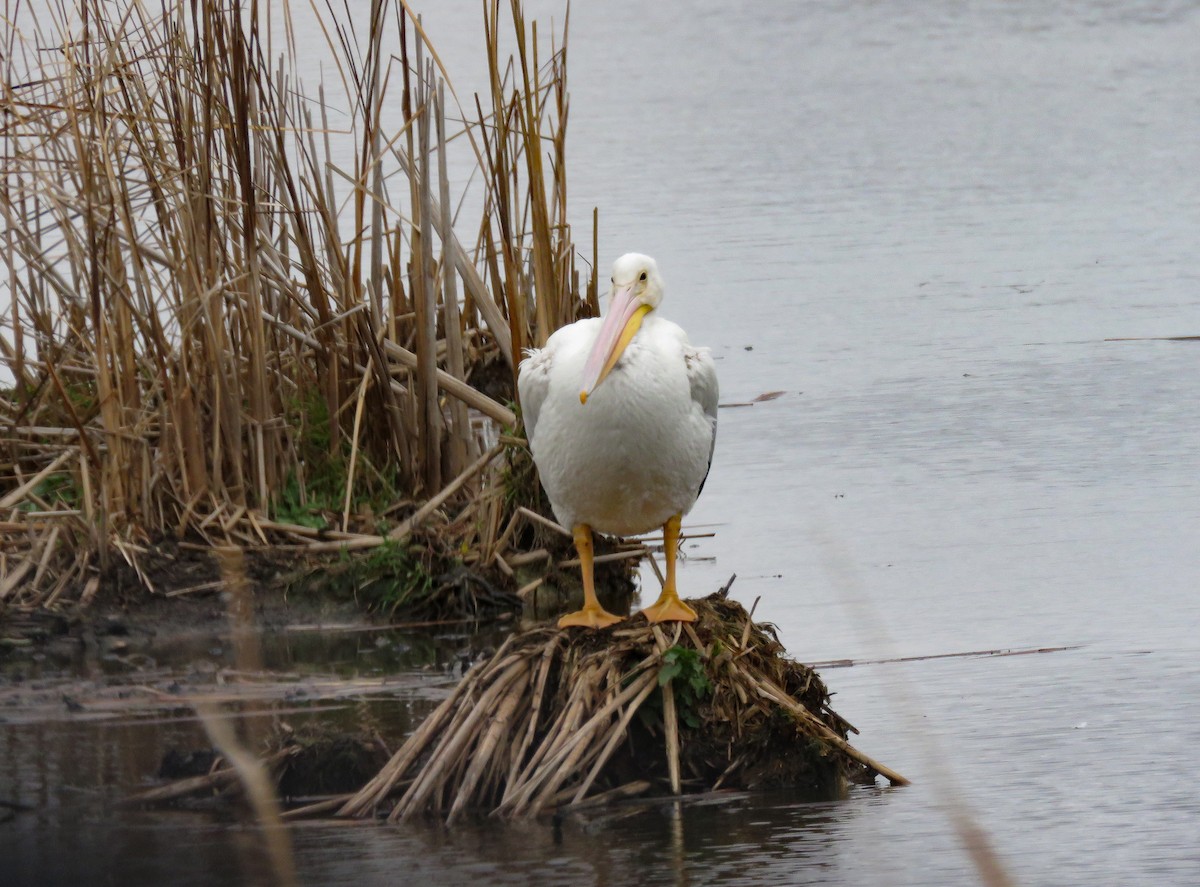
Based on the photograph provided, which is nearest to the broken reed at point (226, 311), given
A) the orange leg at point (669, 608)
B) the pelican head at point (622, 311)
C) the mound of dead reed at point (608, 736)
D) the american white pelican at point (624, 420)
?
the pelican head at point (622, 311)

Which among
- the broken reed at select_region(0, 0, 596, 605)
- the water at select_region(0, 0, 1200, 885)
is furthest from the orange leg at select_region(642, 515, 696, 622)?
the broken reed at select_region(0, 0, 596, 605)

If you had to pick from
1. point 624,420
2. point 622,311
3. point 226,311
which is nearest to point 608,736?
point 624,420

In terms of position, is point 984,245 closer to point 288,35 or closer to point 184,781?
point 288,35

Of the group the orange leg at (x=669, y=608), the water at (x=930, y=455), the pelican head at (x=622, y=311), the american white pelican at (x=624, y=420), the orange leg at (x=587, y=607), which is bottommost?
the water at (x=930, y=455)

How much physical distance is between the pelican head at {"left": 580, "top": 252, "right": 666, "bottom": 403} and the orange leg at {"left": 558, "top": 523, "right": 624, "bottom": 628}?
1.83ft

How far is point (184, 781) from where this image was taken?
4.28 meters

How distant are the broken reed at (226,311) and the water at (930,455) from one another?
1.09 m

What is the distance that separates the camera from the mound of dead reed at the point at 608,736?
4.09 m

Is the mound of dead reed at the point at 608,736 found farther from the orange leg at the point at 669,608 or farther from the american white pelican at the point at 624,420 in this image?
the american white pelican at the point at 624,420

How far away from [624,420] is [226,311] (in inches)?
76.7

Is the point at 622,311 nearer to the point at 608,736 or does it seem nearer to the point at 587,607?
the point at 587,607

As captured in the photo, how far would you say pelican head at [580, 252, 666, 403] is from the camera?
4.32m

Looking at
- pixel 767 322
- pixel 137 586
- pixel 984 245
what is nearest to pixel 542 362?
pixel 137 586

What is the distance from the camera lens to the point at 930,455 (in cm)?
728
